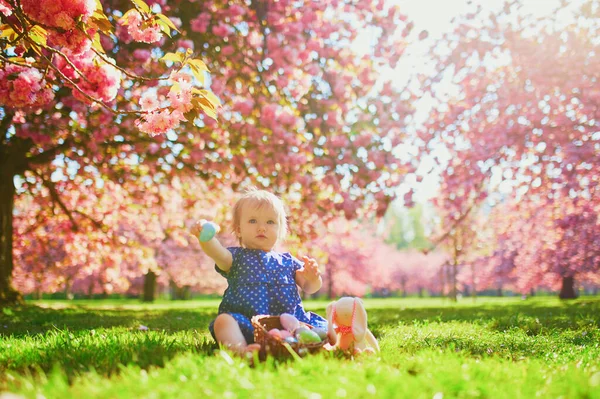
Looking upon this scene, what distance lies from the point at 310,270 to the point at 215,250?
0.73 m

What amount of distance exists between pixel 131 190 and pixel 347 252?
26.9 m

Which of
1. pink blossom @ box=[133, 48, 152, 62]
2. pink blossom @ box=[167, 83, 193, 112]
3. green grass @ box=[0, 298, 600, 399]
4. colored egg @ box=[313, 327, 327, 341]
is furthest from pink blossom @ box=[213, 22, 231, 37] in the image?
colored egg @ box=[313, 327, 327, 341]

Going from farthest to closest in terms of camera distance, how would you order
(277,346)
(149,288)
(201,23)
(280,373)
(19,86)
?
(149,288), (201,23), (19,86), (277,346), (280,373)

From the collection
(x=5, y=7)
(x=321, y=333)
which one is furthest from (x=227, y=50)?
(x=321, y=333)

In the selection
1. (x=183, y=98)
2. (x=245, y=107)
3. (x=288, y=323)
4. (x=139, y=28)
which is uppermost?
(x=245, y=107)

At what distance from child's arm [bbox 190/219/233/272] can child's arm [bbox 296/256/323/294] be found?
1.83 feet

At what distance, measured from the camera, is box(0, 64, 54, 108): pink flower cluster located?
406 cm

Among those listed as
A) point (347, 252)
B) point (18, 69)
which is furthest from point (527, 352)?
point (347, 252)

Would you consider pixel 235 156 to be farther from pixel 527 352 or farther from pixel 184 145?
pixel 527 352

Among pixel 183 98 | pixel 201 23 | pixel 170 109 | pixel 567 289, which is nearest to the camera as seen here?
pixel 183 98

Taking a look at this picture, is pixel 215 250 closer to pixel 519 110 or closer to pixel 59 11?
pixel 59 11

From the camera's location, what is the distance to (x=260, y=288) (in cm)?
366

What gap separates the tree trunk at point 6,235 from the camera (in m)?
9.39

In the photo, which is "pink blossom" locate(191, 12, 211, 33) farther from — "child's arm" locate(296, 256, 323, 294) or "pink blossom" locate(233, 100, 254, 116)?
"child's arm" locate(296, 256, 323, 294)
